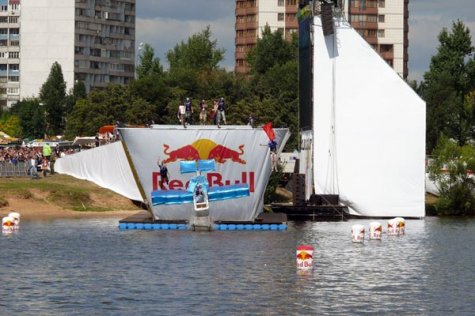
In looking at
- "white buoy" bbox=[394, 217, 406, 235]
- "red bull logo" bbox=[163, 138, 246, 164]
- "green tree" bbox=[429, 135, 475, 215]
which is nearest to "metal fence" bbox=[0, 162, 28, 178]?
"red bull logo" bbox=[163, 138, 246, 164]

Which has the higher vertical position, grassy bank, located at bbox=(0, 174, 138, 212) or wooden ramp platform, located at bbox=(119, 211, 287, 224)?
grassy bank, located at bbox=(0, 174, 138, 212)

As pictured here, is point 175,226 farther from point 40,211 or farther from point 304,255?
point 304,255

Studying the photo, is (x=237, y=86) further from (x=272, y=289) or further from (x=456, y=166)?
(x=272, y=289)

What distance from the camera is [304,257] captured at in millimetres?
64125

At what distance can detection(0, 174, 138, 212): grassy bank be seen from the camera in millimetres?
106000

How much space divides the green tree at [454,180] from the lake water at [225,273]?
114 feet

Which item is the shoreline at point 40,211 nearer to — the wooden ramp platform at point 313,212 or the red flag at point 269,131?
the wooden ramp platform at point 313,212

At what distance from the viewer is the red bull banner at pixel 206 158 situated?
90.3 m

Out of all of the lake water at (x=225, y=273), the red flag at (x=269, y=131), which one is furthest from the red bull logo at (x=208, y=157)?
the lake water at (x=225, y=273)

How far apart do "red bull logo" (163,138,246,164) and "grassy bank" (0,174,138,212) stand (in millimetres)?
18699

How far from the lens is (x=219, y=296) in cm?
5466

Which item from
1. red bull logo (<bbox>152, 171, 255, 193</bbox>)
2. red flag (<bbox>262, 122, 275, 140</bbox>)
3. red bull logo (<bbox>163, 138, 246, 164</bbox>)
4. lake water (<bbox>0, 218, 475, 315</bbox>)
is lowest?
lake water (<bbox>0, 218, 475, 315</bbox>)

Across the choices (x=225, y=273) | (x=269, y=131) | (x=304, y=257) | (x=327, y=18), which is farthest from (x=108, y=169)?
(x=304, y=257)

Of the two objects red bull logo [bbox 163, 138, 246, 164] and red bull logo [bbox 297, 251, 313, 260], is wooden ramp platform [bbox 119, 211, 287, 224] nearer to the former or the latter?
red bull logo [bbox 163, 138, 246, 164]
